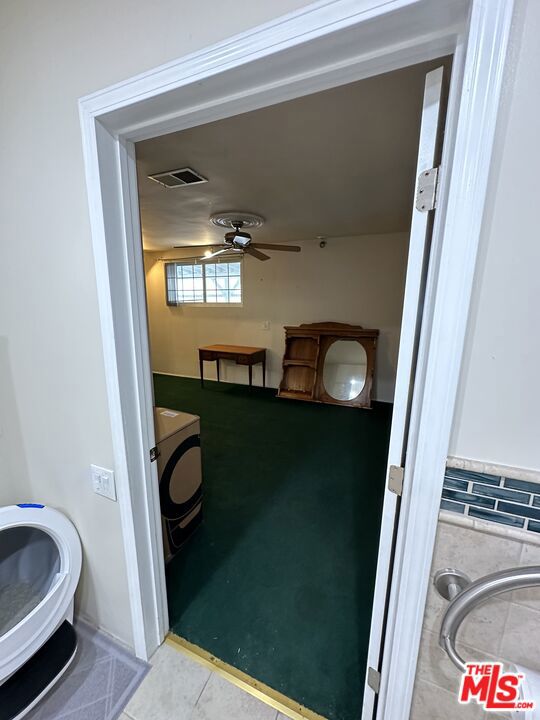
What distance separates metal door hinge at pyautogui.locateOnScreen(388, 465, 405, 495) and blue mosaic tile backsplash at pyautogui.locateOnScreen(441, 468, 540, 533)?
0.33 feet

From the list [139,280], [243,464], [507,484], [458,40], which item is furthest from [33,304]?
[243,464]

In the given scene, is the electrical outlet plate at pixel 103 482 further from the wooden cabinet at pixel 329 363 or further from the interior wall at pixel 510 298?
the wooden cabinet at pixel 329 363

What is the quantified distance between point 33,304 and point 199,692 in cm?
161

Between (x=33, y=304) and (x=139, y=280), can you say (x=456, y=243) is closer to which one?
(x=139, y=280)

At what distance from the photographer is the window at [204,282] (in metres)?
5.20

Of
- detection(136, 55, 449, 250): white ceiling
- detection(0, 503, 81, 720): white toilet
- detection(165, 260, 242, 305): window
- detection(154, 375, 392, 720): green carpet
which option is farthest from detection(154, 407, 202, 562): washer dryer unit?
detection(165, 260, 242, 305): window

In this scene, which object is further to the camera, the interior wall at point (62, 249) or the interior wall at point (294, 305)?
the interior wall at point (294, 305)

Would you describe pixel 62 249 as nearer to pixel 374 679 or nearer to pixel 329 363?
pixel 374 679

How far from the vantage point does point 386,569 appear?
841mm

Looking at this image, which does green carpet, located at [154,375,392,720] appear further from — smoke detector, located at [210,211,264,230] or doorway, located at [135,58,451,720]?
smoke detector, located at [210,211,264,230]

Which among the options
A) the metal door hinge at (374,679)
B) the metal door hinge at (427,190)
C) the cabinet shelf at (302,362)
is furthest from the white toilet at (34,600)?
the cabinet shelf at (302,362)

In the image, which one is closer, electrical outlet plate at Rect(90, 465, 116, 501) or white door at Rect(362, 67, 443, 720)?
white door at Rect(362, 67, 443, 720)

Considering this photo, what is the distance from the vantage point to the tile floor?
1.10 metres

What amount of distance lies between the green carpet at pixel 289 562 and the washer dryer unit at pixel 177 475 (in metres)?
0.14
